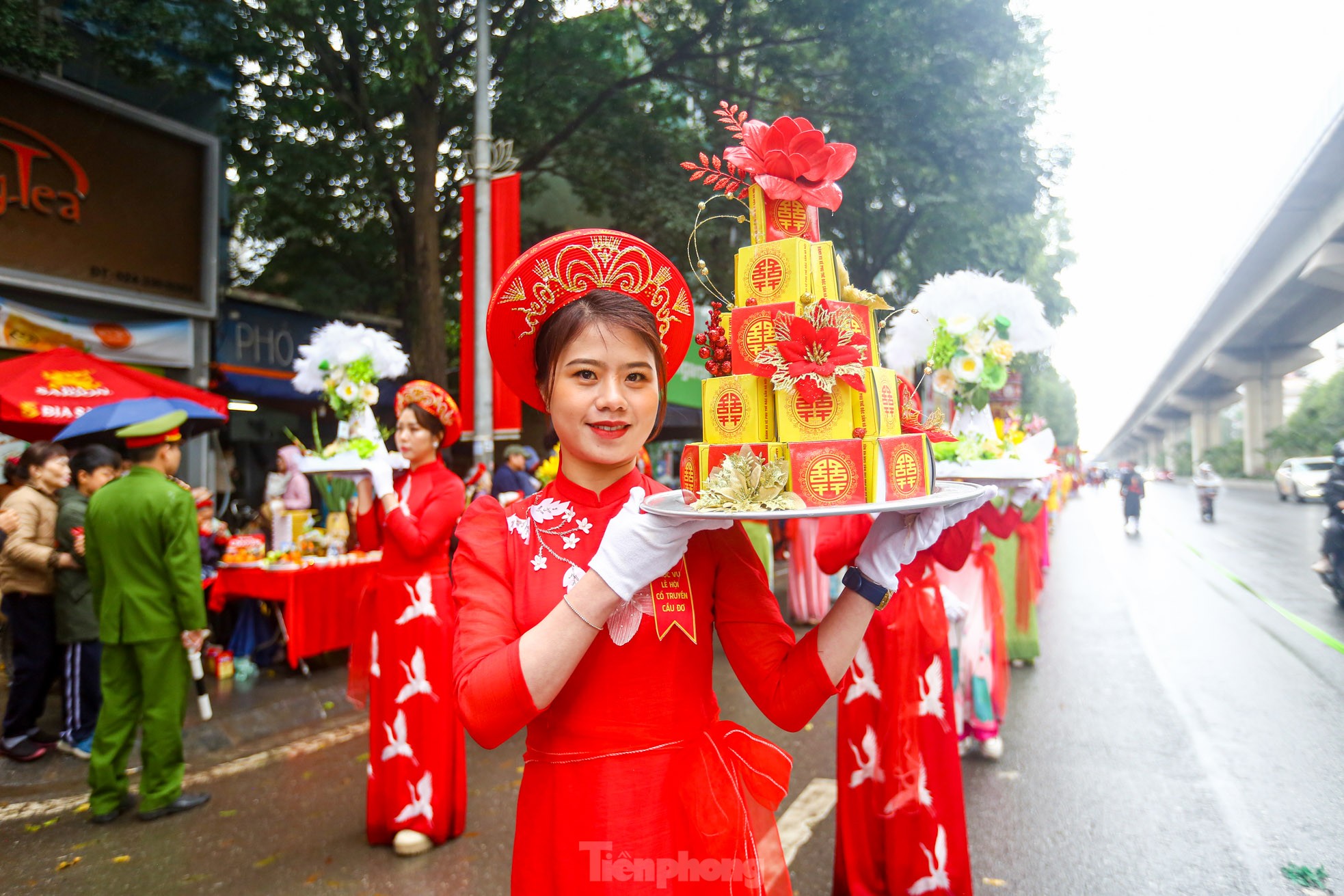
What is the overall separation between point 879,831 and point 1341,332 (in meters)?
64.8

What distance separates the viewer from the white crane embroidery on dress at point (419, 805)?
12.4ft

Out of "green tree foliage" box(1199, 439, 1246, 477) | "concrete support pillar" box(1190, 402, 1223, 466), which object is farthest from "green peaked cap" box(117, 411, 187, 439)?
"concrete support pillar" box(1190, 402, 1223, 466)

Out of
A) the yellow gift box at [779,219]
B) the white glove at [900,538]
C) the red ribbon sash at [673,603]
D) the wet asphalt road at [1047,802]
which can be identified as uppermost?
the yellow gift box at [779,219]

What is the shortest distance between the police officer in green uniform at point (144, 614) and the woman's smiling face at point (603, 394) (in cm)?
346

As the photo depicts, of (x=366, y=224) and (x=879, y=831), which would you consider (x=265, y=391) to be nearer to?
(x=366, y=224)

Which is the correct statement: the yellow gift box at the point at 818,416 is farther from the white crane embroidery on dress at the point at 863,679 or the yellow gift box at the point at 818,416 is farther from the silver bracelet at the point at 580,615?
the white crane embroidery on dress at the point at 863,679

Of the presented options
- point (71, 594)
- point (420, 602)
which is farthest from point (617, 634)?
point (71, 594)

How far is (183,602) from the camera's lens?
4.23 m

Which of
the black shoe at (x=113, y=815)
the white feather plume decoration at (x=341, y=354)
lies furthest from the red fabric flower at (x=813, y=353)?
the black shoe at (x=113, y=815)

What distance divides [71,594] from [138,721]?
52.1 inches

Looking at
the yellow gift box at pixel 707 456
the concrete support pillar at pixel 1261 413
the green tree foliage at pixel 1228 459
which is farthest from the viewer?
the green tree foliage at pixel 1228 459

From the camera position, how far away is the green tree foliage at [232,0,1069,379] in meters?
8.22

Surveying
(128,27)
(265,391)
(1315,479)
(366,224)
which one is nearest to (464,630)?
(128,27)

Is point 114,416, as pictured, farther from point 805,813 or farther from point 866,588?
point 866,588
